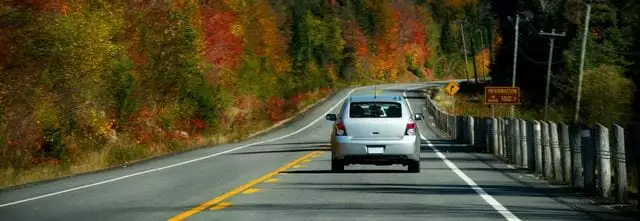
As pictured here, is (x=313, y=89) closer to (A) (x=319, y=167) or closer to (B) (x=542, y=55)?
(B) (x=542, y=55)

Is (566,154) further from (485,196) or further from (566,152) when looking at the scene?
(485,196)

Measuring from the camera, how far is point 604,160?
1816 centimetres

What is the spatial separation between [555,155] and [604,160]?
4.94m

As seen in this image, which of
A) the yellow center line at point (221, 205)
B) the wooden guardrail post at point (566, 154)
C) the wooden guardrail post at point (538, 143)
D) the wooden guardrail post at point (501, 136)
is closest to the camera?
the yellow center line at point (221, 205)

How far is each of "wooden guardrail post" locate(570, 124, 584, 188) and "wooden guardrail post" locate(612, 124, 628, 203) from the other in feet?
8.82

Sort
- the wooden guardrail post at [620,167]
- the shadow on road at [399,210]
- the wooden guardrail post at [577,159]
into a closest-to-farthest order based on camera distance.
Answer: the shadow on road at [399,210], the wooden guardrail post at [620,167], the wooden guardrail post at [577,159]

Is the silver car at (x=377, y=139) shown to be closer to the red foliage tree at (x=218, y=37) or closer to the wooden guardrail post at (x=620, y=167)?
the wooden guardrail post at (x=620, y=167)

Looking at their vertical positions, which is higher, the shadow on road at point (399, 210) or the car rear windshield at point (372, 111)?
the car rear windshield at point (372, 111)

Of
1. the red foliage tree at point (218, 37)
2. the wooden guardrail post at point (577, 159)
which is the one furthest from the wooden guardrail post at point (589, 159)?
the red foliage tree at point (218, 37)

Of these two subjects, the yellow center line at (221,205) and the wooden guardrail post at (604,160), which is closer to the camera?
the yellow center line at (221,205)

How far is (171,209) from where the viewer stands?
16.2 metres

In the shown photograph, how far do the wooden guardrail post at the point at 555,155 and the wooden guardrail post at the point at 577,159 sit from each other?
2004mm

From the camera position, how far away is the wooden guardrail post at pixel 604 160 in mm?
18141

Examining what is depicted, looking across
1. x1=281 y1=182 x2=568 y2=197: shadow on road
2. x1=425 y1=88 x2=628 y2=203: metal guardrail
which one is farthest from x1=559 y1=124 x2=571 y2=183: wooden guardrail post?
x1=281 y1=182 x2=568 y2=197: shadow on road
